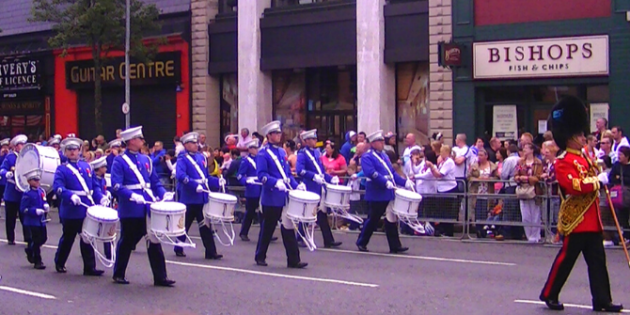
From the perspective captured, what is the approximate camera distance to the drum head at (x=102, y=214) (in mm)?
12273

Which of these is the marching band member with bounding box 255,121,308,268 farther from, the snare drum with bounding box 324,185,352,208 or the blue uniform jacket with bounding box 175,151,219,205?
the snare drum with bounding box 324,185,352,208

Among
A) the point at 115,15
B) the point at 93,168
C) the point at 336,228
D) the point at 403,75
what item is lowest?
the point at 336,228

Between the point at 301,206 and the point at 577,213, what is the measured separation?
4778mm

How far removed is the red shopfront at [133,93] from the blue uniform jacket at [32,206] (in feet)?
57.7

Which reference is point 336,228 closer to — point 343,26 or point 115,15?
point 343,26

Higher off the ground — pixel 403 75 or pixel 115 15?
pixel 115 15

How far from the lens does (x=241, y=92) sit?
3042 centimetres

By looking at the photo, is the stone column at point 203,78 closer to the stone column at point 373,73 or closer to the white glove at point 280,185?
the stone column at point 373,73

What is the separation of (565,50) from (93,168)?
1325 centimetres

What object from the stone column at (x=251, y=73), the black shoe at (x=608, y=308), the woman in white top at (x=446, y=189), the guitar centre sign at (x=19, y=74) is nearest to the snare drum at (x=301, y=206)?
the black shoe at (x=608, y=308)

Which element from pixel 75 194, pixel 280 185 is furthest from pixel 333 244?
pixel 75 194

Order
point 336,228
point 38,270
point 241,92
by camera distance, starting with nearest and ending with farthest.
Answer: point 38,270, point 336,228, point 241,92

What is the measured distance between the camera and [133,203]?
12.2 metres

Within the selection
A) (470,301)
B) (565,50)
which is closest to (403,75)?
(565,50)
